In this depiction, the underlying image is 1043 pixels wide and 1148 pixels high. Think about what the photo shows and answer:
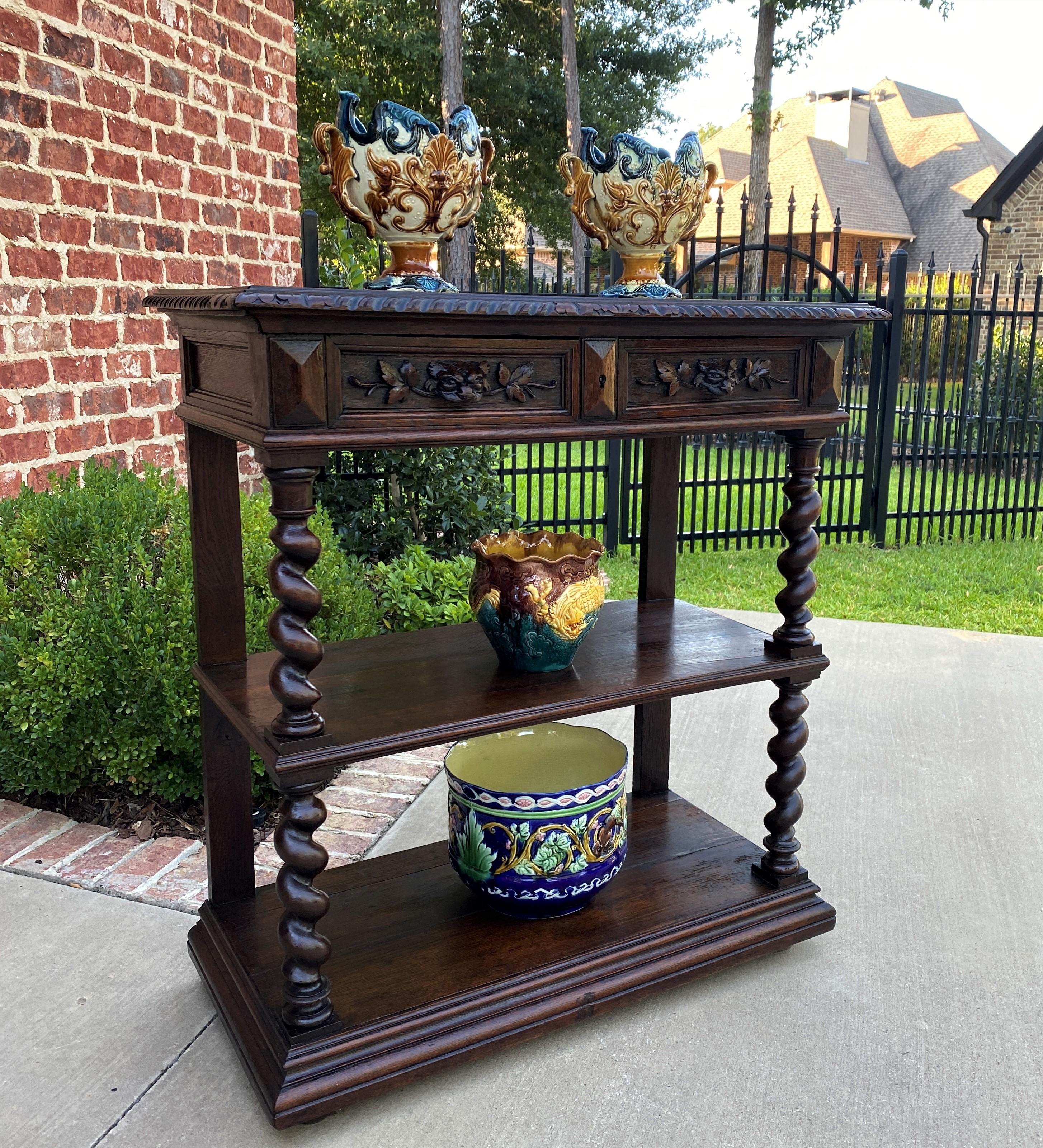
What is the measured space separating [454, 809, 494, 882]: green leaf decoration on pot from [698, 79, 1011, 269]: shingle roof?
23823 millimetres

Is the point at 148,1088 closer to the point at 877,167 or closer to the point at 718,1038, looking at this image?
the point at 718,1038

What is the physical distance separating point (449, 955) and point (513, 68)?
1789cm

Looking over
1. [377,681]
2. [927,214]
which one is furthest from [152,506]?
[927,214]

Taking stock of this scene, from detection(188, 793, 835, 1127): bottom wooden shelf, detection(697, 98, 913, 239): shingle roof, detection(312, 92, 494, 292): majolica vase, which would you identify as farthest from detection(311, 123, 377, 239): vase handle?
detection(697, 98, 913, 239): shingle roof

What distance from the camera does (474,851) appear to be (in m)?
2.10

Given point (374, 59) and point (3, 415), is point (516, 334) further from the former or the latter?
point (374, 59)

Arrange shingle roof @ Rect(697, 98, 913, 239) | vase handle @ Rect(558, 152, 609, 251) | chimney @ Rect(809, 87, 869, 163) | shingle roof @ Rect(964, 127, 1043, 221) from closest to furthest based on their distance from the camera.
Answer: vase handle @ Rect(558, 152, 609, 251) < shingle roof @ Rect(964, 127, 1043, 221) < shingle roof @ Rect(697, 98, 913, 239) < chimney @ Rect(809, 87, 869, 163)

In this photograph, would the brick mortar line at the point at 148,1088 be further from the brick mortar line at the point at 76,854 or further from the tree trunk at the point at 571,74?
the tree trunk at the point at 571,74

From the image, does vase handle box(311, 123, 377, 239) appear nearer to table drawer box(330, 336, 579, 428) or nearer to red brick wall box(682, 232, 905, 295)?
table drawer box(330, 336, 579, 428)

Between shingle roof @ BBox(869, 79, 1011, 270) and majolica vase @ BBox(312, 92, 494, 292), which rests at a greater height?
shingle roof @ BBox(869, 79, 1011, 270)

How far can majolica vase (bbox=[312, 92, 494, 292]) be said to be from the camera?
172cm

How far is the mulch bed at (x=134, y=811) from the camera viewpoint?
9.40 ft

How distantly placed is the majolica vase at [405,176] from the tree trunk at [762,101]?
14.3 meters

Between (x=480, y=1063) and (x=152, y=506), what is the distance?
6.47 feet
